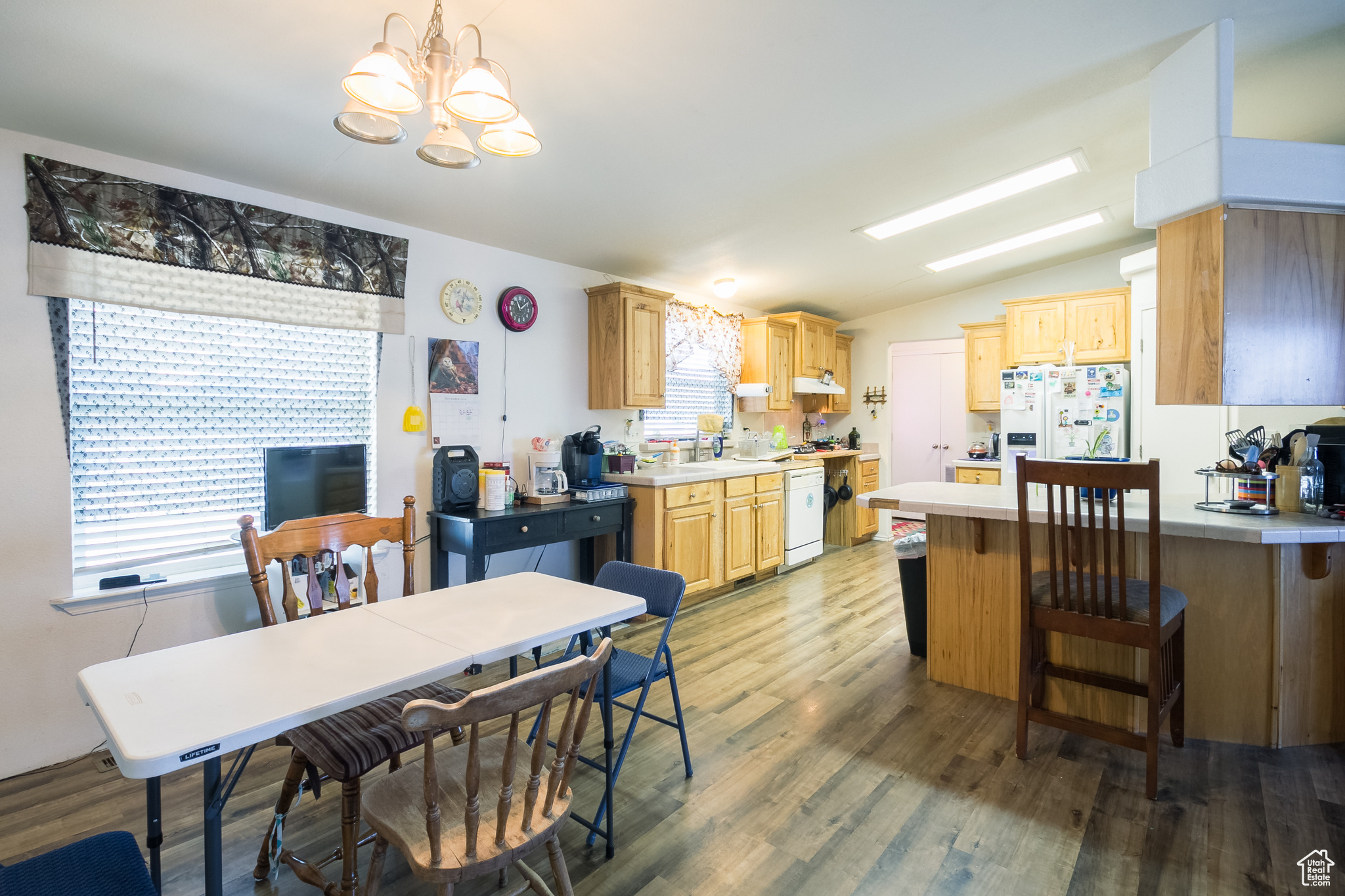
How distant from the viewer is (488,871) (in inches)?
50.5

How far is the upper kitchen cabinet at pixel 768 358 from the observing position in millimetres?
5973

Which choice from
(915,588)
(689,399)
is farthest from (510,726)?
(689,399)

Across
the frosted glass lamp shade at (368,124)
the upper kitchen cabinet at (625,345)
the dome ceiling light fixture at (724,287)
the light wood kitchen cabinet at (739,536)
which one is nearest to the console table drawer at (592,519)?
the upper kitchen cabinet at (625,345)

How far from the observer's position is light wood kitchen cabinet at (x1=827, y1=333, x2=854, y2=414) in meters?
7.12

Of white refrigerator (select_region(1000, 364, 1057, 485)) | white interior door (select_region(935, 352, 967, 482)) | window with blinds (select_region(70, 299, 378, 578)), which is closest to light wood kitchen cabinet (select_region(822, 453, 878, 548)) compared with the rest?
white interior door (select_region(935, 352, 967, 482))

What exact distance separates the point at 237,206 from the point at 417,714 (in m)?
2.78

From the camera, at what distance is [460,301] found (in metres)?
3.73

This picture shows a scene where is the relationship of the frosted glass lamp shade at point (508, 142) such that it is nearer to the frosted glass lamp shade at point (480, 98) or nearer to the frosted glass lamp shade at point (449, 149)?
the frosted glass lamp shade at point (449, 149)

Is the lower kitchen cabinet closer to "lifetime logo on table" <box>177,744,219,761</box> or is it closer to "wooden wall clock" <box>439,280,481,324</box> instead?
"wooden wall clock" <box>439,280,481,324</box>

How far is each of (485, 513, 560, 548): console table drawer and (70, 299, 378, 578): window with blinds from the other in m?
0.95

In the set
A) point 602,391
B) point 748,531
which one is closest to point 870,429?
point 748,531

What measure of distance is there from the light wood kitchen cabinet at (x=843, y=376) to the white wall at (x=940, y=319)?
0.11 metres

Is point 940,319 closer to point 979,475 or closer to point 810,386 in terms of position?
point 979,475

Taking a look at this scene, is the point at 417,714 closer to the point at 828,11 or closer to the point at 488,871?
the point at 488,871
